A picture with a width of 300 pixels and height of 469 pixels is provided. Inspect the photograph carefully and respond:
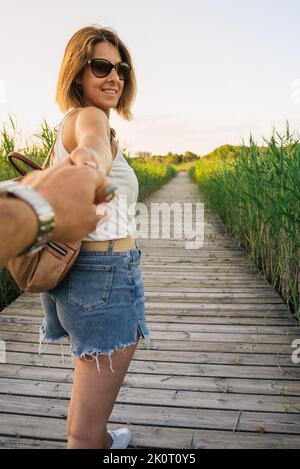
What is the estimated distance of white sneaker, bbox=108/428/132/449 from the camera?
1604 millimetres

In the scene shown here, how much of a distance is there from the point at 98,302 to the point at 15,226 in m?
0.56

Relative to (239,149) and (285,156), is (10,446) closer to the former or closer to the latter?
(285,156)

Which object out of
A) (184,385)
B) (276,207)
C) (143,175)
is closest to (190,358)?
(184,385)

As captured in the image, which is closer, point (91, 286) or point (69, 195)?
point (69, 195)

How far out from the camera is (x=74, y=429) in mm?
1080

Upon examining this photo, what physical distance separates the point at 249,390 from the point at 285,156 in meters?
1.78

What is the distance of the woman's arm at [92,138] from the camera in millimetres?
654

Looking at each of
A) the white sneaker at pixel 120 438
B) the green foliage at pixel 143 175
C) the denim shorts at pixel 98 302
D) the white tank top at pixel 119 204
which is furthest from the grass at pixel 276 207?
the green foliage at pixel 143 175

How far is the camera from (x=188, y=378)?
2217 mm

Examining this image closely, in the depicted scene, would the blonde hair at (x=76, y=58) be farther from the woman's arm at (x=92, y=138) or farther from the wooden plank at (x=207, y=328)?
the wooden plank at (x=207, y=328)

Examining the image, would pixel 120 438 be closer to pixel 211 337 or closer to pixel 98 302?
pixel 98 302

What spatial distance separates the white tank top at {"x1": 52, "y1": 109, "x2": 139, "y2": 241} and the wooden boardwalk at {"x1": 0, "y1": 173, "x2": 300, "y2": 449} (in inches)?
42.7

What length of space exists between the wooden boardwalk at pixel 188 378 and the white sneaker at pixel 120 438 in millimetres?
79

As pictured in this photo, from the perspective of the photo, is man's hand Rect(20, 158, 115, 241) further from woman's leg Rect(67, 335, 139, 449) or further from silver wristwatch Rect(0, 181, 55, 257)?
woman's leg Rect(67, 335, 139, 449)
